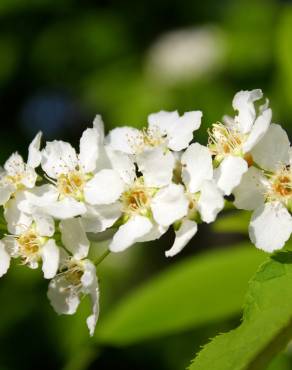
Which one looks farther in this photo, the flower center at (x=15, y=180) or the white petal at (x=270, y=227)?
the flower center at (x=15, y=180)

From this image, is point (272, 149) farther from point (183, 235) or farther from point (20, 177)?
point (20, 177)

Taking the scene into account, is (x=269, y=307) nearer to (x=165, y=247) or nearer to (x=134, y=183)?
(x=134, y=183)

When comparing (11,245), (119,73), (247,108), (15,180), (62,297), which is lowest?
(119,73)

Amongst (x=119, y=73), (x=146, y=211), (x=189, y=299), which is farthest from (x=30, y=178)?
(x=119, y=73)

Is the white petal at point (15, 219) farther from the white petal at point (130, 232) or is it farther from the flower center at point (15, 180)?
the white petal at point (130, 232)

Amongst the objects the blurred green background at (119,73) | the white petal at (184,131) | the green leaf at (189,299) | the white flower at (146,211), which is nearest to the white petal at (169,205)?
the white flower at (146,211)

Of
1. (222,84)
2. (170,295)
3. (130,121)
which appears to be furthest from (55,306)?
(222,84)

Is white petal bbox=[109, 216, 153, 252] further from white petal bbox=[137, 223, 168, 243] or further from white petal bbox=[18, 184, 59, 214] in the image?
white petal bbox=[18, 184, 59, 214]
